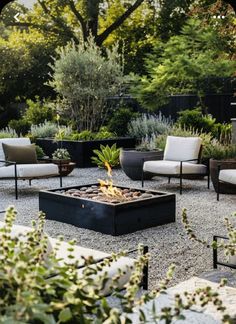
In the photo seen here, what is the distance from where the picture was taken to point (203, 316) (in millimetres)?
2785

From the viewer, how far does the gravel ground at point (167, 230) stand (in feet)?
16.8

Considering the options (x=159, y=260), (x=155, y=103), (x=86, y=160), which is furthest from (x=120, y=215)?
(x=155, y=103)

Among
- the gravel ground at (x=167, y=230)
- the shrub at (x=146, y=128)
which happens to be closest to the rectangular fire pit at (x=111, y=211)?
the gravel ground at (x=167, y=230)

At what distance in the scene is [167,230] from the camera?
6414 mm

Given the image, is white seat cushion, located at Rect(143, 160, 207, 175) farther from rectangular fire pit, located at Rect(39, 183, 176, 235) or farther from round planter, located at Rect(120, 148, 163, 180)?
rectangular fire pit, located at Rect(39, 183, 176, 235)

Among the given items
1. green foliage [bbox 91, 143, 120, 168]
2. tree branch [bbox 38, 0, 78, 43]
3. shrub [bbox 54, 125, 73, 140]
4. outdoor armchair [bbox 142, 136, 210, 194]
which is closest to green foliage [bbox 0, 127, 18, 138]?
shrub [bbox 54, 125, 73, 140]

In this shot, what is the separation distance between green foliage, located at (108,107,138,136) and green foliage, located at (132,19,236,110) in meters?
1.35

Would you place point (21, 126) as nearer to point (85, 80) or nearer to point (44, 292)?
point (85, 80)

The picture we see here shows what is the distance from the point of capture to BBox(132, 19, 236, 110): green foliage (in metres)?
15.5

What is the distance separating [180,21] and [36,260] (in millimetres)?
21043

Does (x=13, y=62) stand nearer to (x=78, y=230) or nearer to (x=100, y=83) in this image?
(x=100, y=83)

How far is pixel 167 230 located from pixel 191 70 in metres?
A: 9.73

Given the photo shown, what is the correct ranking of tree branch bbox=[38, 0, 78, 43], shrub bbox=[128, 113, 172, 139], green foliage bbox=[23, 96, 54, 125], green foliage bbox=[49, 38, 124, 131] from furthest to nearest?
tree branch bbox=[38, 0, 78, 43] < green foliage bbox=[23, 96, 54, 125] < green foliage bbox=[49, 38, 124, 131] < shrub bbox=[128, 113, 172, 139]

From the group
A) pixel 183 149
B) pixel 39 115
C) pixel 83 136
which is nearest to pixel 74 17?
pixel 39 115
